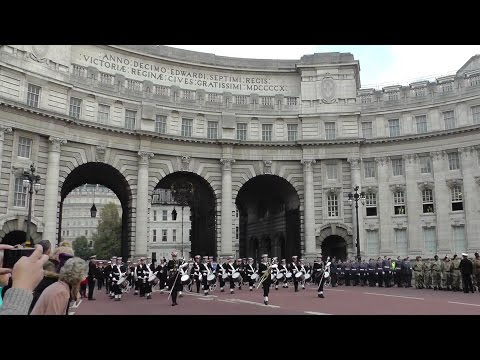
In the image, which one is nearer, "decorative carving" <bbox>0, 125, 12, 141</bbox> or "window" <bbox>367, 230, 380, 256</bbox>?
"decorative carving" <bbox>0, 125, 12, 141</bbox>

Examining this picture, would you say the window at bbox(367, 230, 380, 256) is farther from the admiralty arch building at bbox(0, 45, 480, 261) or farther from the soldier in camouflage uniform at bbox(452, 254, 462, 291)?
the soldier in camouflage uniform at bbox(452, 254, 462, 291)

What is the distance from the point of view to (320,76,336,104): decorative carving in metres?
44.3

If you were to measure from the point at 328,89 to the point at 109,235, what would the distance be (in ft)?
197

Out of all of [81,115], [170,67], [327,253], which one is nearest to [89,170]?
[81,115]

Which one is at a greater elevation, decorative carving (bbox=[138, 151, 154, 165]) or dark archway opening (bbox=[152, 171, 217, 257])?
decorative carving (bbox=[138, 151, 154, 165])

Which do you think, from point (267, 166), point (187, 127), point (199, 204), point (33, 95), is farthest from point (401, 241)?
point (33, 95)

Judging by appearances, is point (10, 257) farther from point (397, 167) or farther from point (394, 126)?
point (394, 126)

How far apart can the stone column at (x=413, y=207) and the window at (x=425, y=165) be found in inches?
26.0

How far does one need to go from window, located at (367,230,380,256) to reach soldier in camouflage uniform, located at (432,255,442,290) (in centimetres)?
1426

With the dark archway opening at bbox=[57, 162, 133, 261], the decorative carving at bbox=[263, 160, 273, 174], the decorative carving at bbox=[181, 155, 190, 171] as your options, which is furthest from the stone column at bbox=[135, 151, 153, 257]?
the decorative carving at bbox=[263, 160, 273, 174]

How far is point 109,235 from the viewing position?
296 feet

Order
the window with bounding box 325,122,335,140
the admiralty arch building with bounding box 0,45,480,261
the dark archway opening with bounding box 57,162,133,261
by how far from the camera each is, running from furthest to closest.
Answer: the window with bounding box 325,122,335,140, the dark archway opening with bounding box 57,162,133,261, the admiralty arch building with bounding box 0,45,480,261

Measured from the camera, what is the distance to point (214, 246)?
139ft
